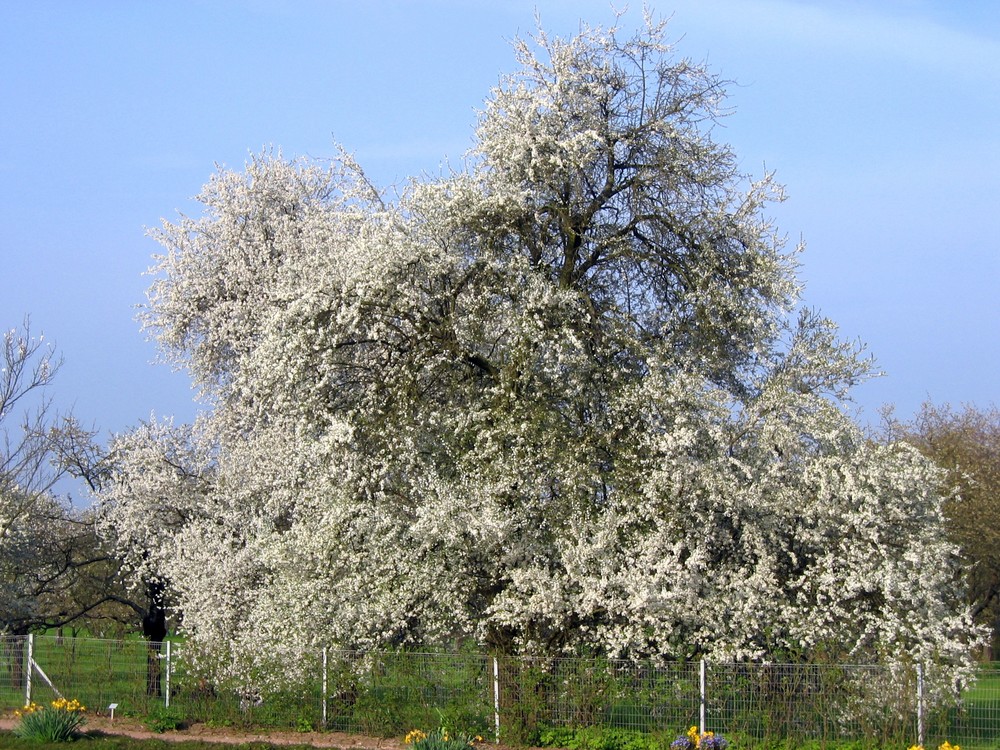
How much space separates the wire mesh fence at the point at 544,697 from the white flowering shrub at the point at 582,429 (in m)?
0.65

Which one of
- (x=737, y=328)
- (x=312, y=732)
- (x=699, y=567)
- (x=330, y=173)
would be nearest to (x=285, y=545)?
(x=312, y=732)

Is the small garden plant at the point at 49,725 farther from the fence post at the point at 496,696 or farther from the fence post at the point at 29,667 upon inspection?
the fence post at the point at 496,696

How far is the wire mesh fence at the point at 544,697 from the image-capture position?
1343cm

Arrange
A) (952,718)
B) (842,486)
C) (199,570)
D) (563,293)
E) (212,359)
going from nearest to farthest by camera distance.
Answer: (952,718) < (842,486) < (563,293) < (199,570) < (212,359)

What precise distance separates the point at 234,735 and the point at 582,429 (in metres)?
7.00

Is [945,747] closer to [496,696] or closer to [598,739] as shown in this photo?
[598,739]

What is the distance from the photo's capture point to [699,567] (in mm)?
15430

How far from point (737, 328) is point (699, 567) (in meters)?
3.88

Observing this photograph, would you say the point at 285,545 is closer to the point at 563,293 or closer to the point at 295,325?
the point at 295,325

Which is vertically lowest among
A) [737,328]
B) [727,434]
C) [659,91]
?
[727,434]

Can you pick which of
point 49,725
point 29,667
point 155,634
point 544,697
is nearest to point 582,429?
point 544,697

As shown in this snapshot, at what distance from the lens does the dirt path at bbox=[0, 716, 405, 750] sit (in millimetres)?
15578

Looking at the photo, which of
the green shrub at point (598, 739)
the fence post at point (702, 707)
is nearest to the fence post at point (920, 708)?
the fence post at point (702, 707)

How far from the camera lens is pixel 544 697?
15.2m
